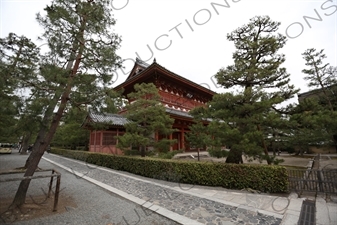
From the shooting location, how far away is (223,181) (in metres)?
5.64

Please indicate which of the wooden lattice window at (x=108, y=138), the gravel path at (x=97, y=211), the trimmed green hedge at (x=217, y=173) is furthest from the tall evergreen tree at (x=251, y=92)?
the wooden lattice window at (x=108, y=138)

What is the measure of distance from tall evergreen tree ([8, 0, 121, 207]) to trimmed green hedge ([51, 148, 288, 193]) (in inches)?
148

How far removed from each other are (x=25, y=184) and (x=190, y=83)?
40.6ft

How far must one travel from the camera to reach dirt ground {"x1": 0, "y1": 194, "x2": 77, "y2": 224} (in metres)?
3.36

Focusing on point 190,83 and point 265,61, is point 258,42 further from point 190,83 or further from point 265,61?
point 190,83

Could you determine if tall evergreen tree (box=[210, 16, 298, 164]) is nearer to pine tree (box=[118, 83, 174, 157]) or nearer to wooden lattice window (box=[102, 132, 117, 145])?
pine tree (box=[118, 83, 174, 157])

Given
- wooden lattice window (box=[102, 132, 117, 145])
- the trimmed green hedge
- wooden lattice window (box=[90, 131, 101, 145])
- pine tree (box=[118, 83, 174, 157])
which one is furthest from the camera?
wooden lattice window (box=[90, 131, 101, 145])

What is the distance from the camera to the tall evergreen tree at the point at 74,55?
3.95m

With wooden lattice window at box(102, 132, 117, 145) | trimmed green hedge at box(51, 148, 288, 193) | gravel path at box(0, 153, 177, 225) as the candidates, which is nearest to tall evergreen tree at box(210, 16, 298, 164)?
trimmed green hedge at box(51, 148, 288, 193)

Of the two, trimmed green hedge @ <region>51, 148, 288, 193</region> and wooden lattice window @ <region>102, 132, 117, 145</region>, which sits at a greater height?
wooden lattice window @ <region>102, 132, 117, 145</region>

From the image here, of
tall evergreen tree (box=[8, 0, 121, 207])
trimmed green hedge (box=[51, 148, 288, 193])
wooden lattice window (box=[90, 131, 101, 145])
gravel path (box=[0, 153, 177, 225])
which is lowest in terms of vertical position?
gravel path (box=[0, 153, 177, 225])

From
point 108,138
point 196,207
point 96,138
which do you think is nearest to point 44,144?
point 196,207

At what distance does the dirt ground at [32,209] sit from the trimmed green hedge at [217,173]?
3.23 metres

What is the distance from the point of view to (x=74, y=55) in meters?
4.44
